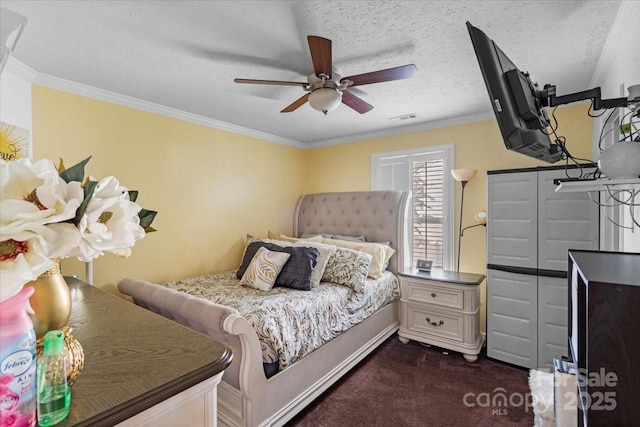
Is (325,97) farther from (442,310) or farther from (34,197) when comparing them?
(442,310)

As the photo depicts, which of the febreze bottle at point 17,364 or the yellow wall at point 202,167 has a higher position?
the yellow wall at point 202,167

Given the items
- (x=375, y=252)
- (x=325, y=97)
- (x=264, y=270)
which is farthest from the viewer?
(x=375, y=252)

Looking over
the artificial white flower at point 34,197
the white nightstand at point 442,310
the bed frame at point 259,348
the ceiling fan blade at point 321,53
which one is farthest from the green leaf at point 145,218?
the white nightstand at point 442,310

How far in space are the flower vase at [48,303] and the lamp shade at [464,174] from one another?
3196mm

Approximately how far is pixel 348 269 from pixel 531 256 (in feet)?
5.14

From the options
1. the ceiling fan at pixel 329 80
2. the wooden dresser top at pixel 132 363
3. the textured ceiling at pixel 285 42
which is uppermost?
the textured ceiling at pixel 285 42

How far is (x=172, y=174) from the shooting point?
2928 mm

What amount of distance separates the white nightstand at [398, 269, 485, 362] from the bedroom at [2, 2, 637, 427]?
0.48 metres

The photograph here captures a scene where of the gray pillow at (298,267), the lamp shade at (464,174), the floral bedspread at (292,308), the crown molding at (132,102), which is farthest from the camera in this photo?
the lamp shade at (464,174)

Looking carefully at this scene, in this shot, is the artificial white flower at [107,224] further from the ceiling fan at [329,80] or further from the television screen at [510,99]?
the ceiling fan at [329,80]

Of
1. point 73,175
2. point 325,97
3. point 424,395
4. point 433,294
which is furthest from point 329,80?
point 424,395

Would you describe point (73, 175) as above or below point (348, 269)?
above

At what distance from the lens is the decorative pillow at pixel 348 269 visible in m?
2.75

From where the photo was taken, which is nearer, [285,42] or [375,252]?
[285,42]
